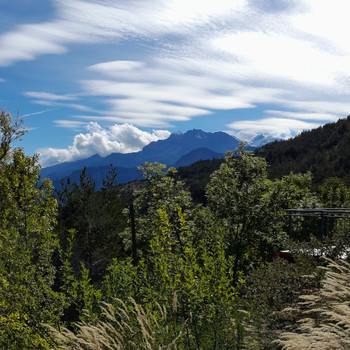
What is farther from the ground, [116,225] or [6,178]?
[6,178]

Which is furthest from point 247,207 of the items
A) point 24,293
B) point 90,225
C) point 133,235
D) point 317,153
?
point 317,153

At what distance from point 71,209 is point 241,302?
1963 centimetres

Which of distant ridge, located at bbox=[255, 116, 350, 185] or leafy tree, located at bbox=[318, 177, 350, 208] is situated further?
distant ridge, located at bbox=[255, 116, 350, 185]

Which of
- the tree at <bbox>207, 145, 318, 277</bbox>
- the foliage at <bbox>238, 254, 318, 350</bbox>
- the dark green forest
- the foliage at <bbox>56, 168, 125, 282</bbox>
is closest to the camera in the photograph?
the dark green forest

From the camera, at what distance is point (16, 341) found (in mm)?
5719

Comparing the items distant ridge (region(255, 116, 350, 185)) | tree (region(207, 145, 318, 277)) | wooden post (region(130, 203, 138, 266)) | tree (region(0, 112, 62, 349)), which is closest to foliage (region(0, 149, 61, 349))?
tree (region(0, 112, 62, 349))

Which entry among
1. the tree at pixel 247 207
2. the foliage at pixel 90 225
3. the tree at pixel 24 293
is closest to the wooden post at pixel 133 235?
the foliage at pixel 90 225

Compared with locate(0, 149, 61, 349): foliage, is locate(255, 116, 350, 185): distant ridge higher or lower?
higher

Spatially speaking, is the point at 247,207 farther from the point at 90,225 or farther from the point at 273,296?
the point at 90,225

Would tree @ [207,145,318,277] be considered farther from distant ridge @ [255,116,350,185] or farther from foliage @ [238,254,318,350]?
distant ridge @ [255,116,350,185]

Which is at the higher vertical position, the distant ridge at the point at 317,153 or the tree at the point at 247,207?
the distant ridge at the point at 317,153

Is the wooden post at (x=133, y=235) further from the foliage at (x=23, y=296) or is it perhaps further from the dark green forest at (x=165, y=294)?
the foliage at (x=23, y=296)

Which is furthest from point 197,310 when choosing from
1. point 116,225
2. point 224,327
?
point 116,225

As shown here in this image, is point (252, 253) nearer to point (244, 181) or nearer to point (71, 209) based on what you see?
point (244, 181)
